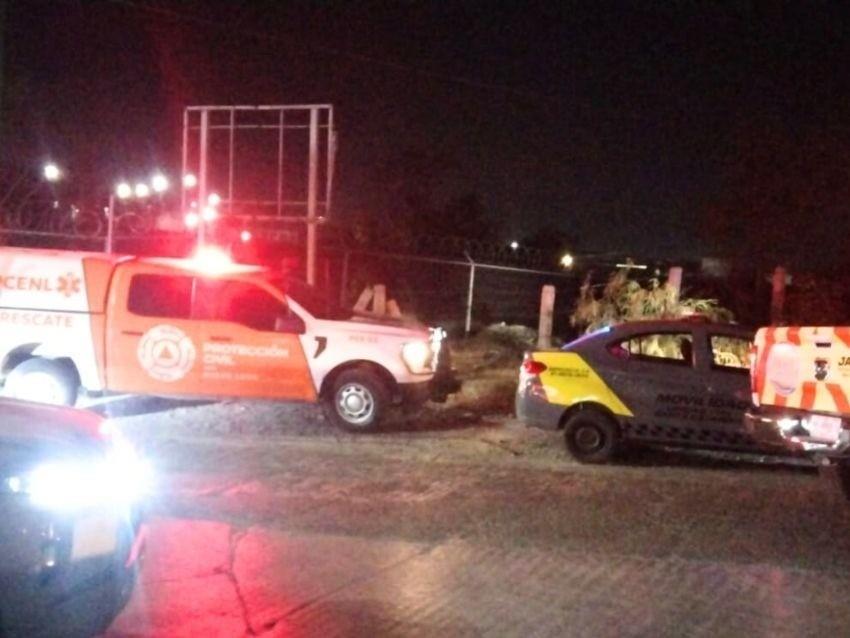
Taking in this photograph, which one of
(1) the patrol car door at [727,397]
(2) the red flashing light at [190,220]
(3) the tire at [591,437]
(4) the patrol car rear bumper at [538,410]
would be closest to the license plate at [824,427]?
(1) the patrol car door at [727,397]

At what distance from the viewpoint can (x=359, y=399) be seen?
45.6 feet

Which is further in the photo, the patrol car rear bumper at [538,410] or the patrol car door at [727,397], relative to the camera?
the patrol car rear bumper at [538,410]

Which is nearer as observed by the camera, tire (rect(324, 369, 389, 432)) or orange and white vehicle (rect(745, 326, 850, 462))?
orange and white vehicle (rect(745, 326, 850, 462))

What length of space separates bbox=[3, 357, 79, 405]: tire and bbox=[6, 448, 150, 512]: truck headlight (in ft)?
26.9

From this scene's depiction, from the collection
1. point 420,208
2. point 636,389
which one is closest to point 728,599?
point 636,389

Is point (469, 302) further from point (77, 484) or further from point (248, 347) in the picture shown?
point (77, 484)

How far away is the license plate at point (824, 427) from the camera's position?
9172mm

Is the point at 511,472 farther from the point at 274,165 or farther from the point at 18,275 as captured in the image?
the point at 274,165

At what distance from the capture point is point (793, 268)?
794 inches

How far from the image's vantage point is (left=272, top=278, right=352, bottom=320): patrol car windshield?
14.1 metres

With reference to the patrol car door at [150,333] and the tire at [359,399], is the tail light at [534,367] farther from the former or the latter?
the patrol car door at [150,333]

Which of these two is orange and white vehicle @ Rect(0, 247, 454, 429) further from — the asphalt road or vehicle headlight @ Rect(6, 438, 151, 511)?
vehicle headlight @ Rect(6, 438, 151, 511)

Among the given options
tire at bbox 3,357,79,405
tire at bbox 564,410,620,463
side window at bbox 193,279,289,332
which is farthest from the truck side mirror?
tire at bbox 564,410,620,463

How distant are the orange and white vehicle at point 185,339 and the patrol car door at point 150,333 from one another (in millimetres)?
11
